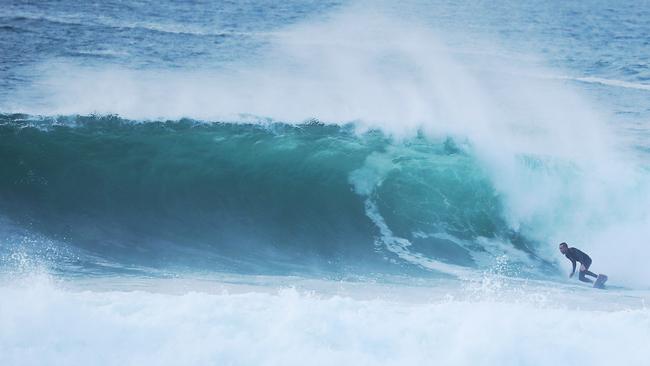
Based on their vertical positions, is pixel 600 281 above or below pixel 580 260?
below

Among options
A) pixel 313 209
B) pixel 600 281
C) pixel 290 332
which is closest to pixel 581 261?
pixel 600 281

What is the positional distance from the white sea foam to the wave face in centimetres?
Result: 294

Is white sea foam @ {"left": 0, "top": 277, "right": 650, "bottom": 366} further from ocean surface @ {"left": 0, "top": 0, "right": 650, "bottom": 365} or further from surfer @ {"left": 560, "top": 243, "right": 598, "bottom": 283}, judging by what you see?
surfer @ {"left": 560, "top": 243, "right": 598, "bottom": 283}

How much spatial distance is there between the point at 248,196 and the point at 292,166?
1221mm

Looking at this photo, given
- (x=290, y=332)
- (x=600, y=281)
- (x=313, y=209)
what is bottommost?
(x=600, y=281)


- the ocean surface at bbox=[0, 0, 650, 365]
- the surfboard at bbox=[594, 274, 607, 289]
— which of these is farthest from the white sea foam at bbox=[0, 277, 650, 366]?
the surfboard at bbox=[594, 274, 607, 289]

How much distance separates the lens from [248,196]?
1344cm

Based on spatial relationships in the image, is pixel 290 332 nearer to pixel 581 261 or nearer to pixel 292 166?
pixel 581 261

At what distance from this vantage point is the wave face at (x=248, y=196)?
38.4 feet

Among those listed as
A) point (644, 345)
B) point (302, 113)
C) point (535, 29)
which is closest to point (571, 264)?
point (644, 345)

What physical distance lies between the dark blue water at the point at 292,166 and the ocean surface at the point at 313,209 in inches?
1.9

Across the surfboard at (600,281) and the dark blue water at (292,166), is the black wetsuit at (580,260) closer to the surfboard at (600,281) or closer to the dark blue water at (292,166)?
the surfboard at (600,281)

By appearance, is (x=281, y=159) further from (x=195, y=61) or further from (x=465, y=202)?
(x=195, y=61)

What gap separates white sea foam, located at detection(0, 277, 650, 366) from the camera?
7.26 m
